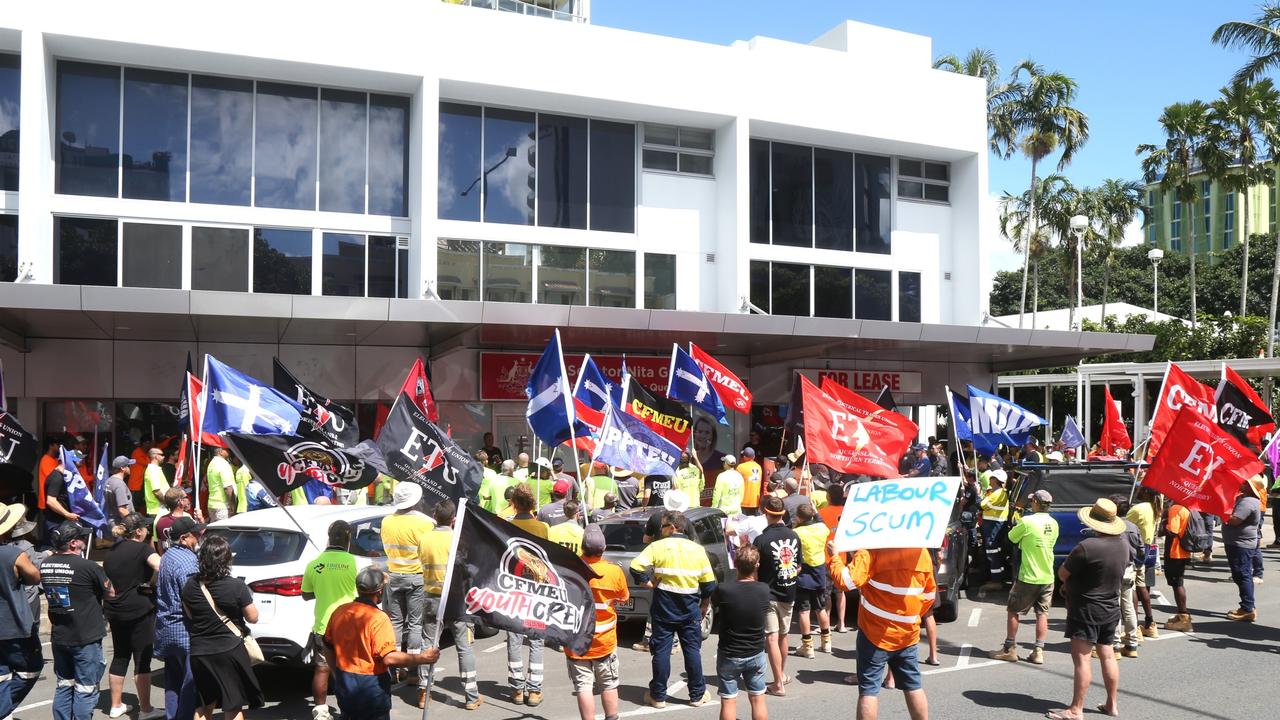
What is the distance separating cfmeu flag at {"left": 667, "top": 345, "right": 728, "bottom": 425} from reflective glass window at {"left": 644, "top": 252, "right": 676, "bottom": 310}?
7.96 meters

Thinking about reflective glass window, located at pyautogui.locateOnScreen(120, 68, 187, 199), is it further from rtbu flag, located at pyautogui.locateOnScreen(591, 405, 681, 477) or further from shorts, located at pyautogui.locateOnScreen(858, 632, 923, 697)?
shorts, located at pyautogui.locateOnScreen(858, 632, 923, 697)

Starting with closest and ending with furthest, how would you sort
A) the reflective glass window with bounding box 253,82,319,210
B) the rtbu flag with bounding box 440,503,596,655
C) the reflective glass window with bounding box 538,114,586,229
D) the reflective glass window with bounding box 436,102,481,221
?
the rtbu flag with bounding box 440,503,596,655, the reflective glass window with bounding box 253,82,319,210, the reflective glass window with bounding box 436,102,481,221, the reflective glass window with bounding box 538,114,586,229

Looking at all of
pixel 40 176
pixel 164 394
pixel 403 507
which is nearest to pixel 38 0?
pixel 40 176

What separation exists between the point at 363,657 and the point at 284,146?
17.0 meters

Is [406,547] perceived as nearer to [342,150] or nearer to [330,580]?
[330,580]

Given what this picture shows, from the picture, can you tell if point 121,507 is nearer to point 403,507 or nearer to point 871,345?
point 403,507

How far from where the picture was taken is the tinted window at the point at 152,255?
20.7 m

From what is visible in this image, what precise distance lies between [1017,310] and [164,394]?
2690 inches

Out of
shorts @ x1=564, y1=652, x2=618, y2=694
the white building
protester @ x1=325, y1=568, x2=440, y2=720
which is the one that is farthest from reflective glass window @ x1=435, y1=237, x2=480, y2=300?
protester @ x1=325, y1=568, x2=440, y2=720

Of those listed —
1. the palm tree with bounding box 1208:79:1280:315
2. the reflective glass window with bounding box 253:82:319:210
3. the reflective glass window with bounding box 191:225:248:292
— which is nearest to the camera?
the reflective glass window with bounding box 191:225:248:292

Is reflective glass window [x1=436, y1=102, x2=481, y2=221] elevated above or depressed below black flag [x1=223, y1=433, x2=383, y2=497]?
above

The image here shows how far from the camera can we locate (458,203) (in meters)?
22.9

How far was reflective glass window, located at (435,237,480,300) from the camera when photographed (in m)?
22.5

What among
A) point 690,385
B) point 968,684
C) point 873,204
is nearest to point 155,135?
point 690,385
